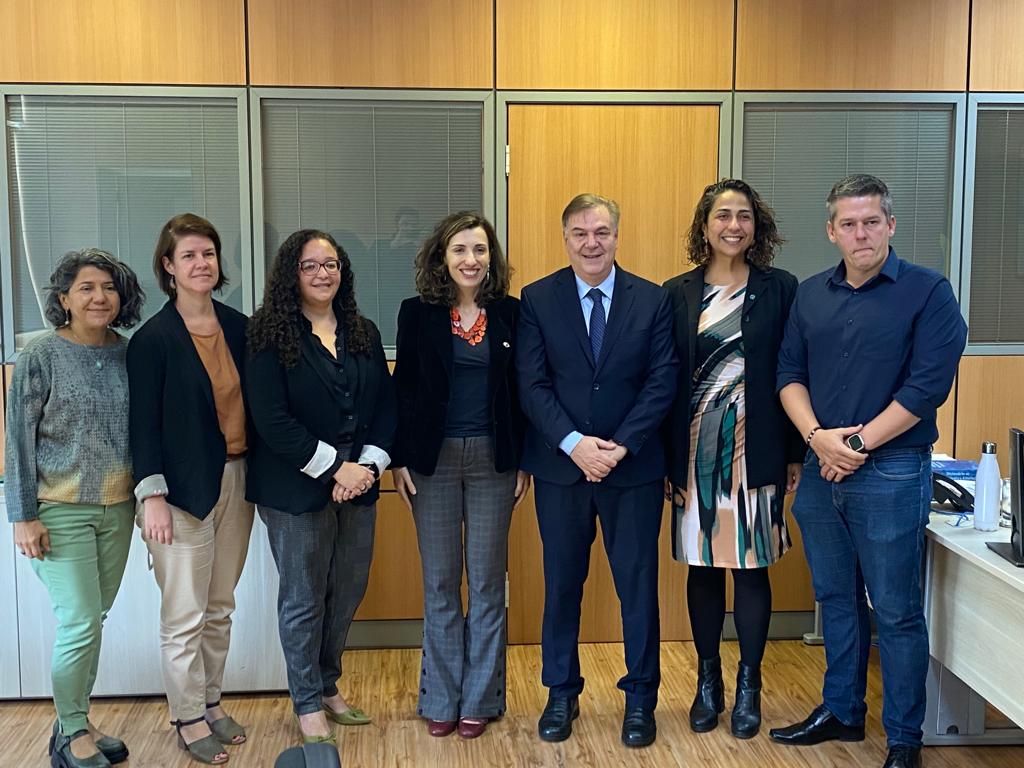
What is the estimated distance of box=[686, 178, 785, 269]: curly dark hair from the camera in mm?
2857

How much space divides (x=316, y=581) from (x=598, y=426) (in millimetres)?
981

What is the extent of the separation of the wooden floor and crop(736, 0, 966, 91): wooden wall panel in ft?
7.63

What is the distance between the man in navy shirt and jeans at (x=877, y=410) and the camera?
101 inches

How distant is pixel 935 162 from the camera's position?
3775 mm

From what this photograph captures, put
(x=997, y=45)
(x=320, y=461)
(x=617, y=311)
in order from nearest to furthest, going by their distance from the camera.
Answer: (x=320, y=461) → (x=617, y=311) → (x=997, y=45)

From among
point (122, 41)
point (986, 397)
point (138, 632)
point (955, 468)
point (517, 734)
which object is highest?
point (122, 41)

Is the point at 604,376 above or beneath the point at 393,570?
above

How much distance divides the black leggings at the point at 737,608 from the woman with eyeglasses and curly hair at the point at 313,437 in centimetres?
109

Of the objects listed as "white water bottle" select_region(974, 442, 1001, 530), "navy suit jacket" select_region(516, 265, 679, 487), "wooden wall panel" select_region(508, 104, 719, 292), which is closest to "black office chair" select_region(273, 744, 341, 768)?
"navy suit jacket" select_region(516, 265, 679, 487)

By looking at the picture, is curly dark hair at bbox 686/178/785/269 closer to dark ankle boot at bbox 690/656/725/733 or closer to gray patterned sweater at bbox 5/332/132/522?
dark ankle boot at bbox 690/656/725/733

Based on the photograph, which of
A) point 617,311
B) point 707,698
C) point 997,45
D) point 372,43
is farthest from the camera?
point 997,45

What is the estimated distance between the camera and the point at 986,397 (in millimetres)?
3842

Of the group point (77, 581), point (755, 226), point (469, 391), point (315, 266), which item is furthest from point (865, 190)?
point (77, 581)

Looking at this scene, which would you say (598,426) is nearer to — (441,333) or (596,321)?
(596,321)
